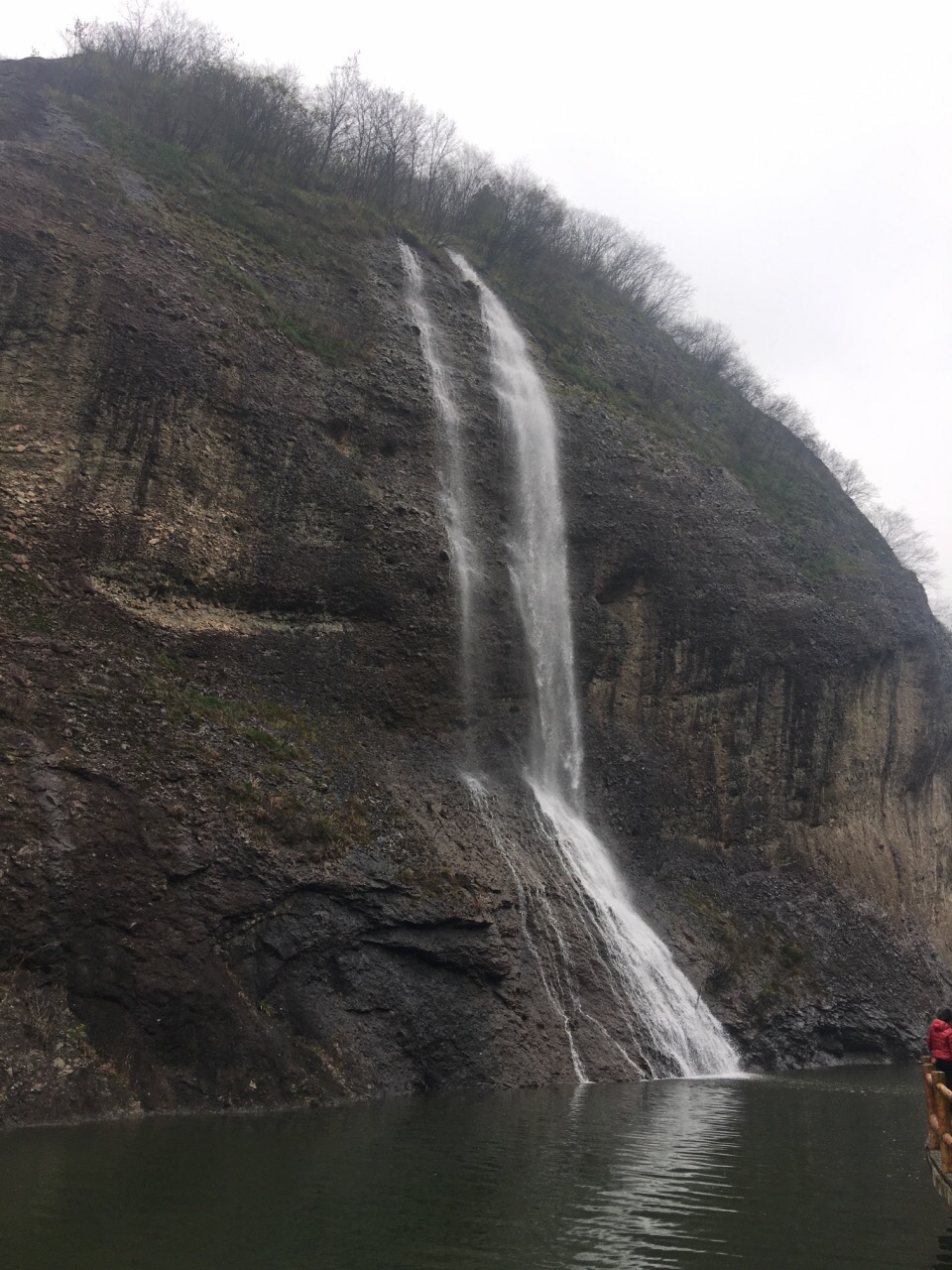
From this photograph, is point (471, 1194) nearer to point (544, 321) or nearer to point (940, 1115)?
point (940, 1115)

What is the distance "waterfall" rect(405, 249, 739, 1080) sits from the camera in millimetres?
20250

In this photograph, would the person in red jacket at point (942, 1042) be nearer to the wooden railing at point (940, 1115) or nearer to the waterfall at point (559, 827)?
the wooden railing at point (940, 1115)

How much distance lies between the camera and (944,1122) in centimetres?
891

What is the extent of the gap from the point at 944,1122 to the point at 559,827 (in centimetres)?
1581

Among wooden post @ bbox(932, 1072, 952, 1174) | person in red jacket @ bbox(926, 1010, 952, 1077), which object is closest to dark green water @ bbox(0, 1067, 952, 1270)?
wooden post @ bbox(932, 1072, 952, 1174)

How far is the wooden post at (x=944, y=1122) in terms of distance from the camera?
861 cm

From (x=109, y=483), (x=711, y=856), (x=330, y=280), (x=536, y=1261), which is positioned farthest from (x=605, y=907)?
(x=330, y=280)

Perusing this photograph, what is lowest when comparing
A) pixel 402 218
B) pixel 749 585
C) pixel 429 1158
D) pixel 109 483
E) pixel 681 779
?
pixel 429 1158

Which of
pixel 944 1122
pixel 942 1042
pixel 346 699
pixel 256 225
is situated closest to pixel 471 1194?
pixel 944 1122

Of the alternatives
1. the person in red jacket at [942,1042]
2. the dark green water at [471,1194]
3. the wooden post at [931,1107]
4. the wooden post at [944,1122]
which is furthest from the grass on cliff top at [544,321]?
the wooden post at [944,1122]

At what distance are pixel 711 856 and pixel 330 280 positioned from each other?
2008cm

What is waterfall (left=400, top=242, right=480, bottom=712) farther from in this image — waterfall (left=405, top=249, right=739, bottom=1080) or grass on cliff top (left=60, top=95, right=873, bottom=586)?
grass on cliff top (left=60, top=95, right=873, bottom=586)

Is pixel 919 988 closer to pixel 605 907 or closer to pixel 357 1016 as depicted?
pixel 605 907

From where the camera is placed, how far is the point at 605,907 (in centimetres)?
2267
